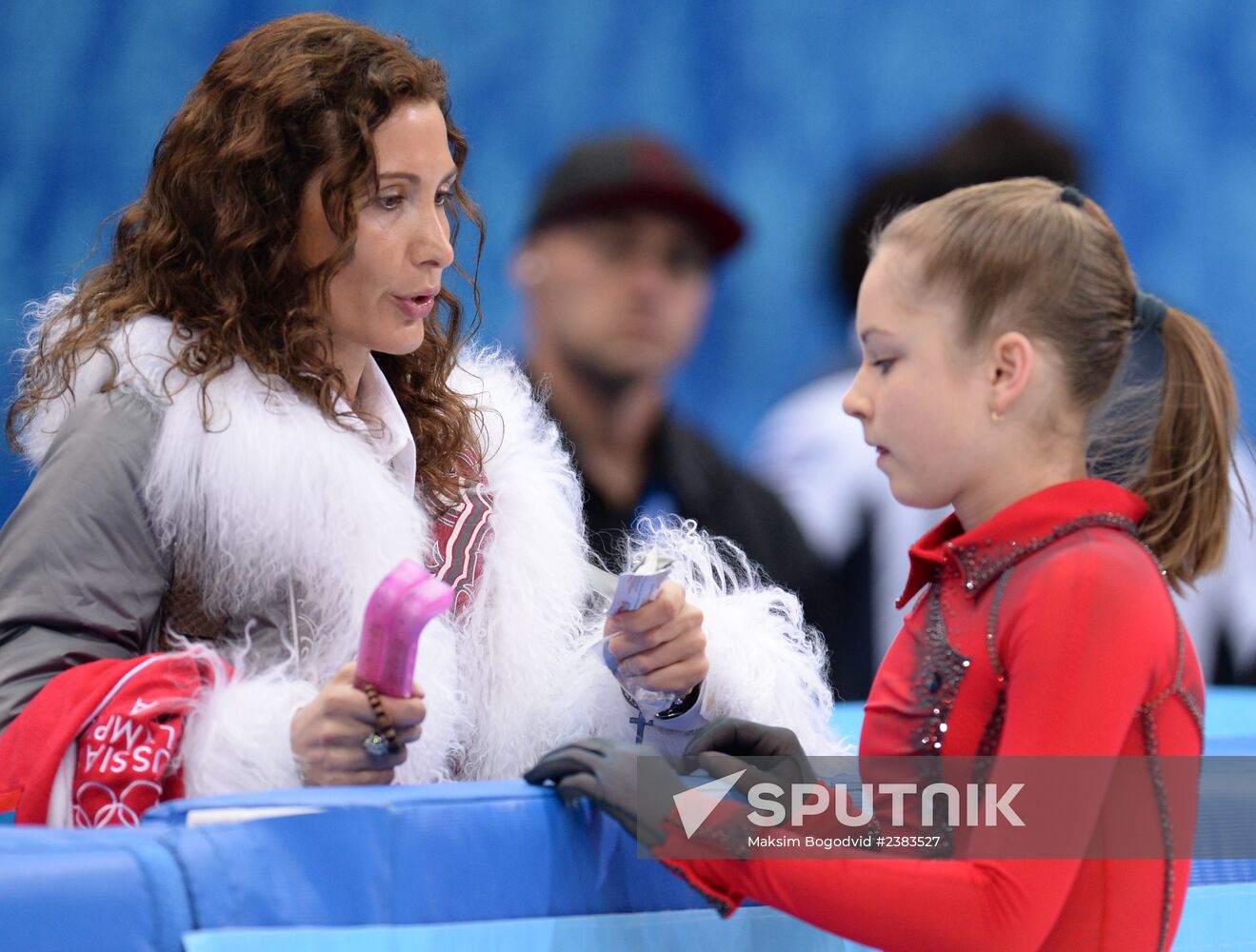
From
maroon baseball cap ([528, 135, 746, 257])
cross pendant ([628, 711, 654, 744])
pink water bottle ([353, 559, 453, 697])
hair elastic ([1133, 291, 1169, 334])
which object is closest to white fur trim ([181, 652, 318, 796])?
pink water bottle ([353, 559, 453, 697])

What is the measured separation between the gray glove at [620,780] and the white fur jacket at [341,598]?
0.27 meters

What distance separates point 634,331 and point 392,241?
4.67 ft

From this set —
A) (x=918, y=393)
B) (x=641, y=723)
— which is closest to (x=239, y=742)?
(x=641, y=723)

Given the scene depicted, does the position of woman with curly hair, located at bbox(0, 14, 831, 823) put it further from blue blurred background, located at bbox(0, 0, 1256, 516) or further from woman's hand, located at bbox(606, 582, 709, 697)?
blue blurred background, located at bbox(0, 0, 1256, 516)

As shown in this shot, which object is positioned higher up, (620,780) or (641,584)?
(641,584)

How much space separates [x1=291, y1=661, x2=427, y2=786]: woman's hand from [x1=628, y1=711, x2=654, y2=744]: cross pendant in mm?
320

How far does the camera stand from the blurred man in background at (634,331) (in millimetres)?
2850

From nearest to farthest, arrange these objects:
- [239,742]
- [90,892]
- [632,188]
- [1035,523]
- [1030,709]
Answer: [90,892]
[1030,709]
[1035,523]
[239,742]
[632,188]

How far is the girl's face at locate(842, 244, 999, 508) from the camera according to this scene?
1.23 metres

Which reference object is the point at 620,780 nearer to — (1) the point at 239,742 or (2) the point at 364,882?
(2) the point at 364,882

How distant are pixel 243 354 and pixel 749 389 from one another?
5.48 ft

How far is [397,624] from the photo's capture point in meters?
1.18

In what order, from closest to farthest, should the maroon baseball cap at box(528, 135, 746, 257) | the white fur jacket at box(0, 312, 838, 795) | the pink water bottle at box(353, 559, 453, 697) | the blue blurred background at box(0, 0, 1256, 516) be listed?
the pink water bottle at box(353, 559, 453, 697), the white fur jacket at box(0, 312, 838, 795), the blue blurred background at box(0, 0, 1256, 516), the maroon baseball cap at box(528, 135, 746, 257)

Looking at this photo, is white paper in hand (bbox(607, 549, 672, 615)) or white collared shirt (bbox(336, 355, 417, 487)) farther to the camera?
white collared shirt (bbox(336, 355, 417, 487))
